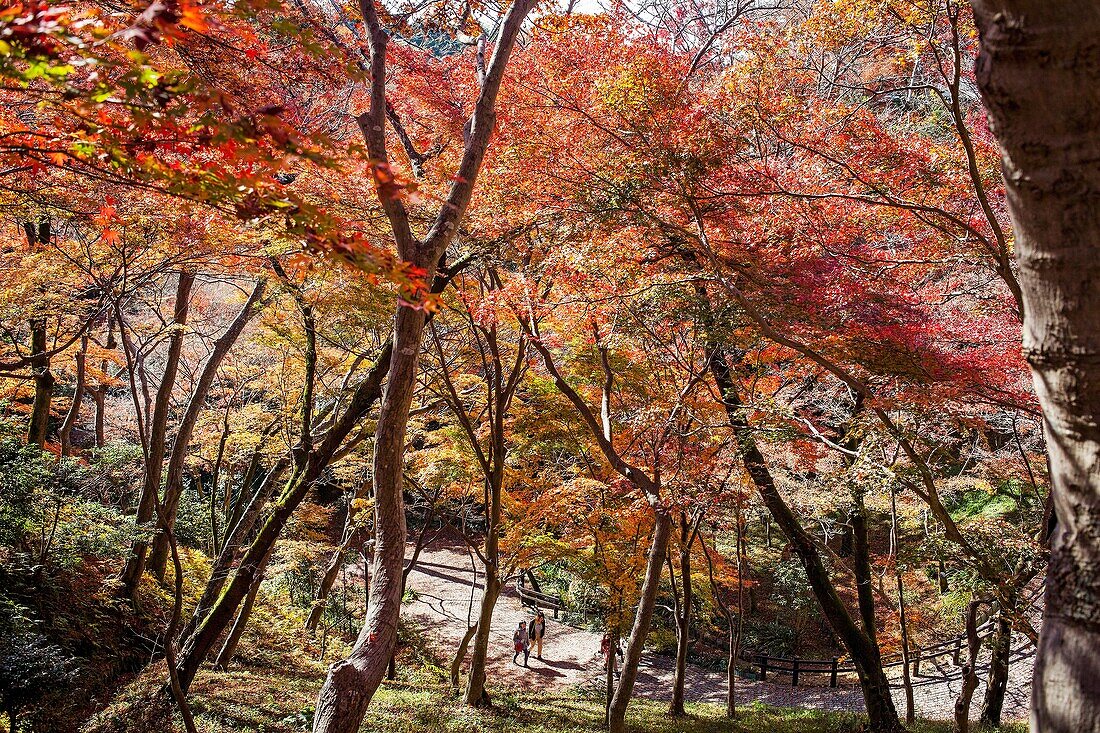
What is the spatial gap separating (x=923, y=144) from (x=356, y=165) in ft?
20.4

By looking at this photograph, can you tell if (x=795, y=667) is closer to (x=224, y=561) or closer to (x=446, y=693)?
(x=446, y=693)

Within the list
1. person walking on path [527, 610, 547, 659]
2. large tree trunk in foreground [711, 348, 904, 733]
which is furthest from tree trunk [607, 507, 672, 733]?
person walking on path [527, 610, 547, 659]

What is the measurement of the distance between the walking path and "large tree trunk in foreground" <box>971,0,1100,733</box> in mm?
12024

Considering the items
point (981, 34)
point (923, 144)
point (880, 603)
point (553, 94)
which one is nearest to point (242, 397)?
point (553, 94)

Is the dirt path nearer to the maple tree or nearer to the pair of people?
the pair of people

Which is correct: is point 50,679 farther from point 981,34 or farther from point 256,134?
point 981,34

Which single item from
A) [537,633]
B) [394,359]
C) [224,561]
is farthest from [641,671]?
[394,359]

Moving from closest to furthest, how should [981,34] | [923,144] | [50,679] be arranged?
[981,34] → [50,679] → [923,144]

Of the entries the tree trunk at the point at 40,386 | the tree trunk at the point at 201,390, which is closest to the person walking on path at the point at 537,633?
the tree trunk at the point at 201,390

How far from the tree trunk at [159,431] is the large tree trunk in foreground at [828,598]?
719cm

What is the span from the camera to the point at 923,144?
22.9ft

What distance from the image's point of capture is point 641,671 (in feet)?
55.4

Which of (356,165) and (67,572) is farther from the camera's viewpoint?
(67,572)

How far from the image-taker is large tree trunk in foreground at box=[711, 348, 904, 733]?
9.01 m
